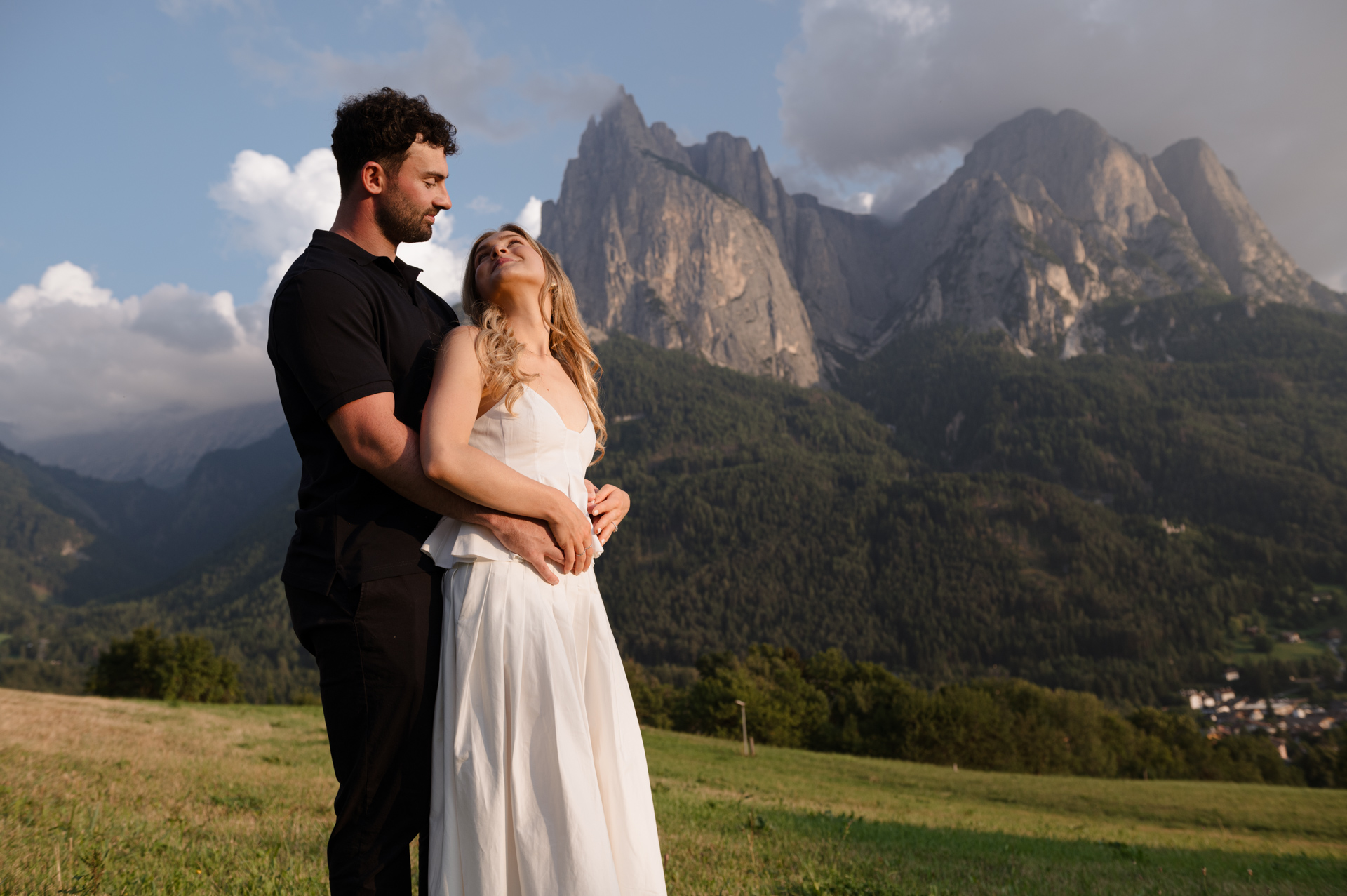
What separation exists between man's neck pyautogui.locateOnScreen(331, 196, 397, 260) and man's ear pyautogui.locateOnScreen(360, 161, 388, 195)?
45 millimetres

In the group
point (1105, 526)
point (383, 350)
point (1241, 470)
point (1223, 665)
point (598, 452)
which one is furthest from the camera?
point (1241, 470)

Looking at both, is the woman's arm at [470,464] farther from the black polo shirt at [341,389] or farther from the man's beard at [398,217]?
the man's beard at [398,217]

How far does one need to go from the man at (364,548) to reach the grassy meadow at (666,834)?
2.58 meters

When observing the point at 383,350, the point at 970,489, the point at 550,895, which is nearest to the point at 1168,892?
the point at 550,895

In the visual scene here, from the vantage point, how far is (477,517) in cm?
243

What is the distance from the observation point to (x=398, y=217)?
108 inches

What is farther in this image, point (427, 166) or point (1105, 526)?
point (1105, 526)

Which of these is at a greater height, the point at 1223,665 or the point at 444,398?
the point at 444,398

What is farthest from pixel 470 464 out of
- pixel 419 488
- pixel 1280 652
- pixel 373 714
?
pixel 1280 652

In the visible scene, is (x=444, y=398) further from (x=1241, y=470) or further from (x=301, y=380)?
(x=1241, y=470)

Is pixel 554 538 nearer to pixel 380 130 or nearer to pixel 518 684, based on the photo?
pixel 518 684

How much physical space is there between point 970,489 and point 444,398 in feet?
617

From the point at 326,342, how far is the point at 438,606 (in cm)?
96

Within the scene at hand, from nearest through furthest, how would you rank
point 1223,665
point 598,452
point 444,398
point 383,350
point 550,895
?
point 550,895 < point 444,398 < point 383,350 < point 598,452 < point 1223,665
